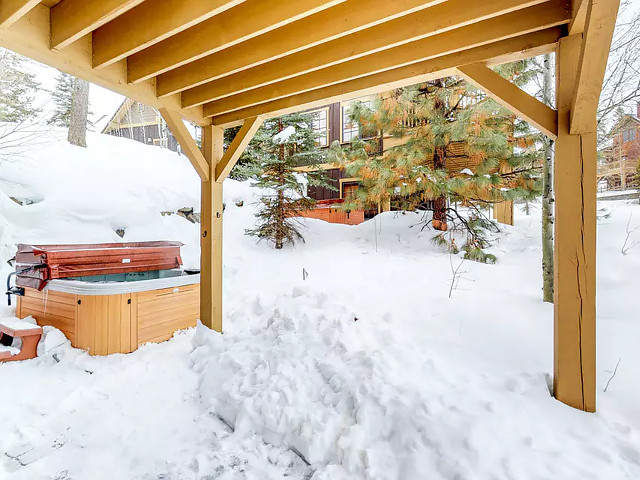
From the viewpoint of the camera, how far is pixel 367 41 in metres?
2.05

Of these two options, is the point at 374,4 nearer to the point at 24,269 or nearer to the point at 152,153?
the point at 24,269

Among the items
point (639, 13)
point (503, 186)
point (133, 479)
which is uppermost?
point (639, 13)

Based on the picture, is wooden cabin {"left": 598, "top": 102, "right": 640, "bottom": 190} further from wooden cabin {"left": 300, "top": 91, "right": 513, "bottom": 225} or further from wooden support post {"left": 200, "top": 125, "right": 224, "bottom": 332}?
wooden support post {"left": 200, "top": 125, "right": 224, "bottom": 332}

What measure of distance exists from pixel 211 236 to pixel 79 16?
1.88m

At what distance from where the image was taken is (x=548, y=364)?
2.11 metres

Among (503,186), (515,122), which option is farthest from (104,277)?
(515,122)

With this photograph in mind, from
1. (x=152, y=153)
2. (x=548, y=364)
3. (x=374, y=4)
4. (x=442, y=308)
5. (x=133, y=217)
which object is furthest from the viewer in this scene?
(x=152, y=153)

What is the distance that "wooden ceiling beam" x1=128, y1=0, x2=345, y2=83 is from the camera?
5.66 ft

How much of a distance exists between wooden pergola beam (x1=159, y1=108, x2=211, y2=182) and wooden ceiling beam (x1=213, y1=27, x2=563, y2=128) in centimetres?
48

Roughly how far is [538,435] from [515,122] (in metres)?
5.20

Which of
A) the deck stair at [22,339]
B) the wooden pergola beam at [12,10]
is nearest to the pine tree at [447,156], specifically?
the wooden pergola beam at [12,10]

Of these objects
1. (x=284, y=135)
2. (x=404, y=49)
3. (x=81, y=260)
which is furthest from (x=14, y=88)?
(x=404, y=49)

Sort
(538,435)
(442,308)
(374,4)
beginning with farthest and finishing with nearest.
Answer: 1. (442,308)
2. (374,4)
3. (538,435)

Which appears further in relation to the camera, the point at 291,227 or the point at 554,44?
the point at 291,227
